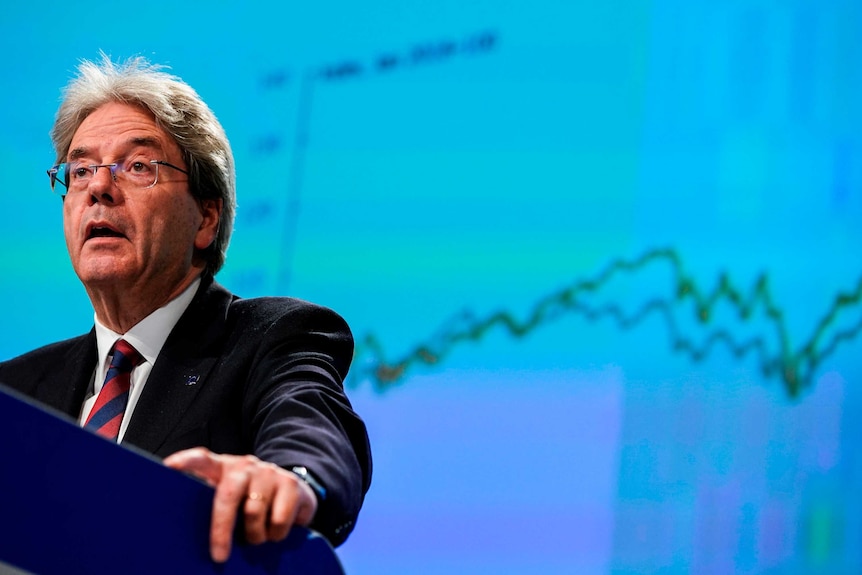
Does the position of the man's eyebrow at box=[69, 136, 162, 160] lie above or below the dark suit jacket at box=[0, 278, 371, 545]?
A: above

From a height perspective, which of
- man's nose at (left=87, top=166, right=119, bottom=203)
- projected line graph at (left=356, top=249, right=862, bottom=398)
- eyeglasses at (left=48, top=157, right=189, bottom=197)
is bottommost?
man's nose at (left=87, top=166, right=119, bottom=203)

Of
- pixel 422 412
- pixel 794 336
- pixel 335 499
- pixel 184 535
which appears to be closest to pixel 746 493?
pixel 794 336

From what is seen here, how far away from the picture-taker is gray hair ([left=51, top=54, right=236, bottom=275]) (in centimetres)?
155

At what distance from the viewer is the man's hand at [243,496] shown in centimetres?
56

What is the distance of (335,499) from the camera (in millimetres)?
780

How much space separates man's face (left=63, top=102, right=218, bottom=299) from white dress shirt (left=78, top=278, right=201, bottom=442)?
0.11ft

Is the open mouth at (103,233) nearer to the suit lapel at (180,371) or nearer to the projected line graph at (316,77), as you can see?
the suit lapel at (180,371)

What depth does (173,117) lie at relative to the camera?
60.8 inches

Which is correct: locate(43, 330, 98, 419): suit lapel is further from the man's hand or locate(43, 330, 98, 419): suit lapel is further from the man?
the man's hand

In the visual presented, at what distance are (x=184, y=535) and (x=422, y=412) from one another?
1737 mm

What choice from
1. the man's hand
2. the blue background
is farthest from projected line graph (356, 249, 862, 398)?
the man's hand

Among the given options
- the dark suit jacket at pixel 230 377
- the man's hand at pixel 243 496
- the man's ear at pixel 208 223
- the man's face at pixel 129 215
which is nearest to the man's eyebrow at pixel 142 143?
the man's face at pixel 129 215

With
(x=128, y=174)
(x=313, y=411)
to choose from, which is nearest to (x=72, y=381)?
(x=128, y=174)

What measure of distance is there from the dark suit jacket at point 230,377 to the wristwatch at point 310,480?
0.53 ft
